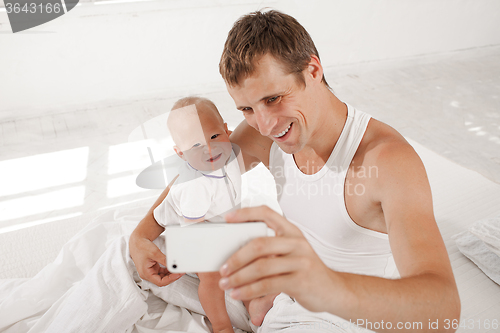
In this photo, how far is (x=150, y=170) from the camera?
141cm

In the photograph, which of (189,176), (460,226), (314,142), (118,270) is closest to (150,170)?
(189,176)

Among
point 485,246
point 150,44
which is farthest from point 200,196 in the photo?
point 150,44

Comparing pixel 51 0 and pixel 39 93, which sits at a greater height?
pixel 51 0

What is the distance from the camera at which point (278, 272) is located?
54cm

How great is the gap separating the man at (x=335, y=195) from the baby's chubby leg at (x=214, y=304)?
120mm

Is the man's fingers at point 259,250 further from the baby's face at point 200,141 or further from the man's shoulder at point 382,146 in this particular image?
the baby's face at point 200,141

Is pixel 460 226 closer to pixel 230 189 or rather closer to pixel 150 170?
pixel 230 189

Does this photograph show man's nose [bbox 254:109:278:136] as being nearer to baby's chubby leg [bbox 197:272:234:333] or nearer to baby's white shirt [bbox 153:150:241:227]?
baby's white shirt [bbox 153:150:241:227]

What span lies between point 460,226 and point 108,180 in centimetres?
224

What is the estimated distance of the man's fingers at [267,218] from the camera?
22.9 inches

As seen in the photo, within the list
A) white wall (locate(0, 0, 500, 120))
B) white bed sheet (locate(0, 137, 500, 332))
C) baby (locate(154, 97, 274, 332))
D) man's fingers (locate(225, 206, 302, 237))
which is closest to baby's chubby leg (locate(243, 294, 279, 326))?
baby (locate(154, 97, 274, 332))

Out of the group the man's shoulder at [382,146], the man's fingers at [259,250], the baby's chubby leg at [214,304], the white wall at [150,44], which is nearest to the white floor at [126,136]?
the white wall at [150,44]

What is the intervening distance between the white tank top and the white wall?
3127mm

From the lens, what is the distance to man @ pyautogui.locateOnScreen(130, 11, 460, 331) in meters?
0.63
